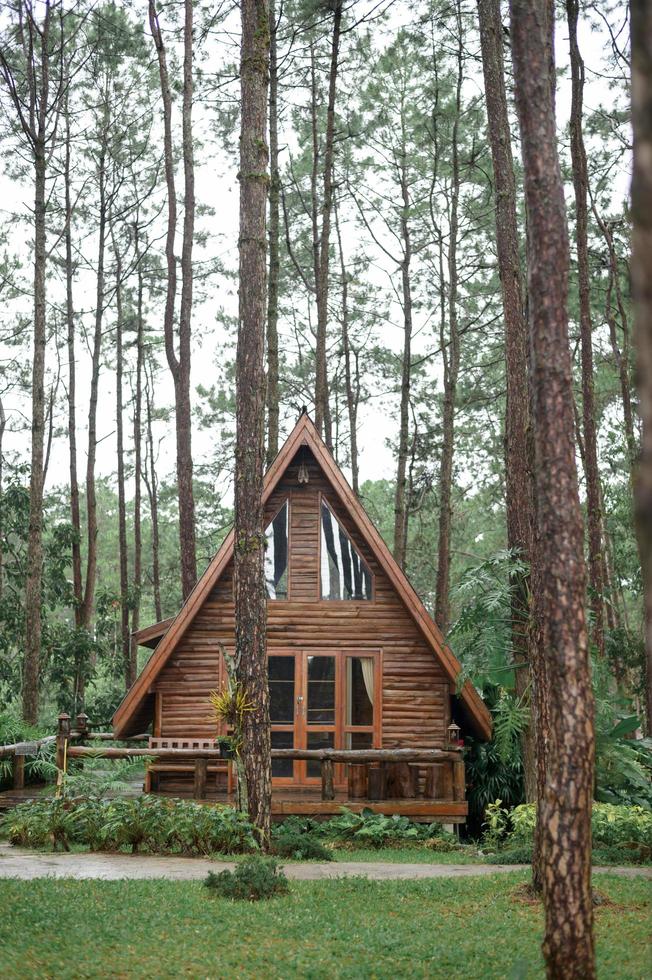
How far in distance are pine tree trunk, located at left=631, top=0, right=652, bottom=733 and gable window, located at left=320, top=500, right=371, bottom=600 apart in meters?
14.6

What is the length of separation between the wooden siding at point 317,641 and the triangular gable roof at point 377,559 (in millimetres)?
486

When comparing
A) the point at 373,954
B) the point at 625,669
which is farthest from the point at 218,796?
the point at 625,669

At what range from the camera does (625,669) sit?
1008 inches

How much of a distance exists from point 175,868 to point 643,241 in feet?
30.8

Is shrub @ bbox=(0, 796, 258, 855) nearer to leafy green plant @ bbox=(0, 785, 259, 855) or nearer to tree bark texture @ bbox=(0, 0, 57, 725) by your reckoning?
leafy green plant @ bbox=(0, 785, 259, 855)

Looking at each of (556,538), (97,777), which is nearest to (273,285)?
(97,777)

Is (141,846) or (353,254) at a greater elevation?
(353,254)

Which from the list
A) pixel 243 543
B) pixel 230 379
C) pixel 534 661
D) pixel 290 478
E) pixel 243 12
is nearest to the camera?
pixel 534 661

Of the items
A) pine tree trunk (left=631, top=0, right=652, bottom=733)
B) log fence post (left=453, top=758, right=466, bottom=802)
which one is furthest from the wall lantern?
pine tree trunk (left=631, top=0, right=652, bottom=733)

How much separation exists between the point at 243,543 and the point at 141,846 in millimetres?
3841

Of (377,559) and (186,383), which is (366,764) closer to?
(377,559)

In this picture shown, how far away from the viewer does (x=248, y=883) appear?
29.6ft

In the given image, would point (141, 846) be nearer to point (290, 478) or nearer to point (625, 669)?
point (290, 478)

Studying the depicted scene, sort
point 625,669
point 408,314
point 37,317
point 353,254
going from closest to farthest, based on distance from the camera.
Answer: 1. point 37,317
2. point 625,669
3. point 408,314
4. point 353,254
